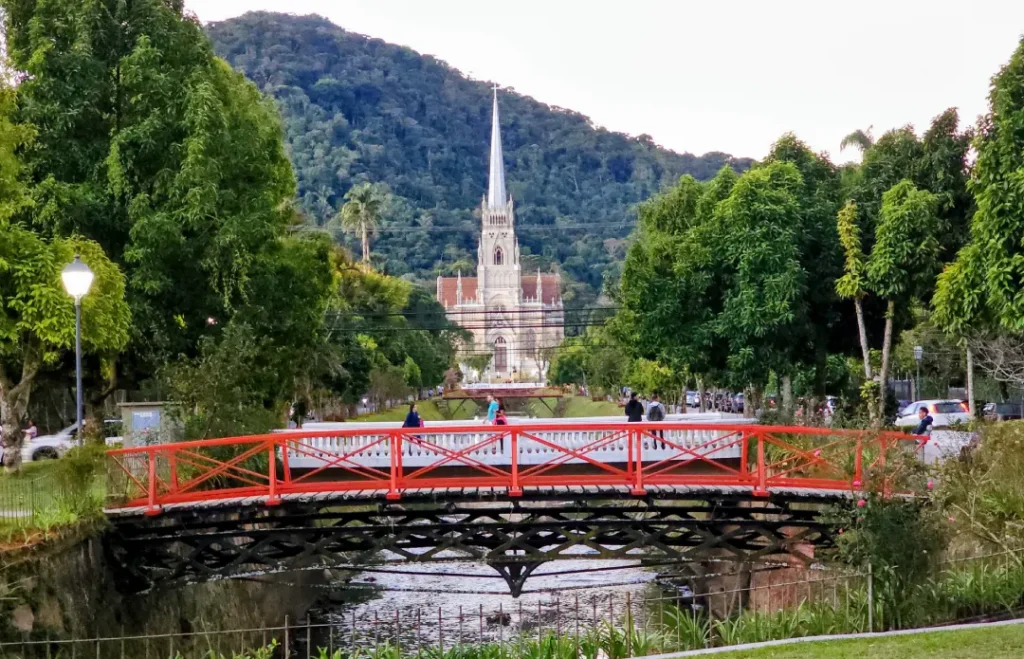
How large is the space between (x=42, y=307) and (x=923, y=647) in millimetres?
19461

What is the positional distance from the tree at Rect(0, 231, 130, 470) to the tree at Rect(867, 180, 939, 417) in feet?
67.5

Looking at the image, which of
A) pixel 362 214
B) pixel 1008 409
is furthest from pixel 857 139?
pixel 362 214

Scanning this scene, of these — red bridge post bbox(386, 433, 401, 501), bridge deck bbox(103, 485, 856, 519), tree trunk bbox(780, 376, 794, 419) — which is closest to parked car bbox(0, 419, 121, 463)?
bridge deck bbox(103, 485, 856, 519)

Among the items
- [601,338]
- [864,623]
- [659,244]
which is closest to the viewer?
[864,623]

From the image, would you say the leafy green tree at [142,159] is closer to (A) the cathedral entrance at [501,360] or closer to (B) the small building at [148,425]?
(B) the small building at [148,425]

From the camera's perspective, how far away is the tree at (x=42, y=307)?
2634cm

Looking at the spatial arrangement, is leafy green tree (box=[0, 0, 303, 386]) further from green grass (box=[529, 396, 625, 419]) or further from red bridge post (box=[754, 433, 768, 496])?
green grass (box=[529, 396, 625, 419])

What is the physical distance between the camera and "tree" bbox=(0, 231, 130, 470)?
2634cm

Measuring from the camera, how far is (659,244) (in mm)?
42938

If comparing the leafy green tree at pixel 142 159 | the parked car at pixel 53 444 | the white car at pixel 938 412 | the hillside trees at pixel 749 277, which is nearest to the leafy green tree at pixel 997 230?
the hillside trees at pixel 749 277

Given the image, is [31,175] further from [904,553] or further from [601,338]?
[601,338]

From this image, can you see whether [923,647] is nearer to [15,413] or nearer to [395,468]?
[395,468]

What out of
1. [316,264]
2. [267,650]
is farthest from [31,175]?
[267,650]

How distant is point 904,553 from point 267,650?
886 cm
